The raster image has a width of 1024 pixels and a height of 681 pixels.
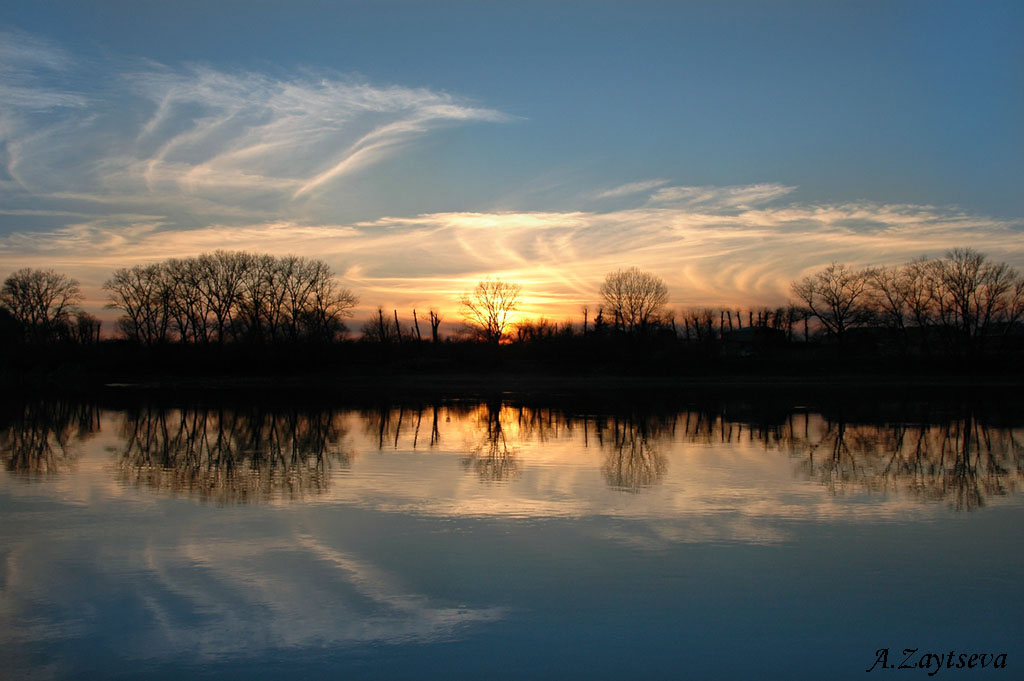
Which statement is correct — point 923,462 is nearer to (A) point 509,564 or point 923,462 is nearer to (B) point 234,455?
(A) point 509,564

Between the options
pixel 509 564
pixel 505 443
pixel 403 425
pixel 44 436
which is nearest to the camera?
pixel 509 564

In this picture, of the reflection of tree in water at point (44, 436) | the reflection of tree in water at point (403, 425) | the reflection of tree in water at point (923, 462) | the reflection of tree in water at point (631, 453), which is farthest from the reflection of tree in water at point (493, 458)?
the reflection of tree in water at point (44, 436)

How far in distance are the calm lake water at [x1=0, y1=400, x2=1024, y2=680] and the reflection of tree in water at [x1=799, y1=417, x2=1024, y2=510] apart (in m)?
0.11

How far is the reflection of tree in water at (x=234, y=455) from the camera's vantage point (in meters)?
12.0

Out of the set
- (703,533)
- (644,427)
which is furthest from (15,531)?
(644,427)

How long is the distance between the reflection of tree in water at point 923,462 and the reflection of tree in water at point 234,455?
8.30m

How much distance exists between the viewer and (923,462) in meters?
14.8

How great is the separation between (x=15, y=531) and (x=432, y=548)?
4.83 m

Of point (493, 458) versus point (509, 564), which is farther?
point (493, 458)

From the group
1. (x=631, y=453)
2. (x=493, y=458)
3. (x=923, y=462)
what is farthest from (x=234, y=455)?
(x=923, y=462)

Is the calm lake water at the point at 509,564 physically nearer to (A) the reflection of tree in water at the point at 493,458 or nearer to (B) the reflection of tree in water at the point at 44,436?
(A) the reflection of tree in water at the point at 493,458

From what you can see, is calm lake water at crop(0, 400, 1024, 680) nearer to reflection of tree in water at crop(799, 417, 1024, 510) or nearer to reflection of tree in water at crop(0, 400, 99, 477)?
reflection of tree in water at crop(799, 417, 1024, 510)

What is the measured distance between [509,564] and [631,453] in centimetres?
874

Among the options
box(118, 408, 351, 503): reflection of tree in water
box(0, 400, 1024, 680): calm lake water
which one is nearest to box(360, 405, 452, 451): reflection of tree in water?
box(118, 408, 351, 503): reflection of tree in water
